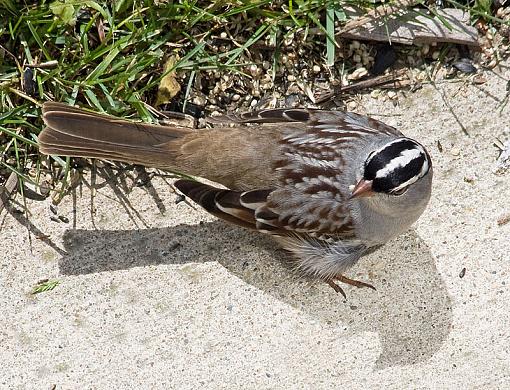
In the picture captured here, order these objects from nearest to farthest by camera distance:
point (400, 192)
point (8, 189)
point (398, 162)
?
1. point (398, 162)
2. point (400, 192)
3. point (8, 189)

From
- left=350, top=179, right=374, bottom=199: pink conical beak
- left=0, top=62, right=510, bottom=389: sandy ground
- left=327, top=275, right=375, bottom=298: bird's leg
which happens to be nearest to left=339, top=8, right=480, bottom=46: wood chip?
left=0, top=62, right=510, bottom=389: sandy ground

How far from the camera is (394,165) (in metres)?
4.56

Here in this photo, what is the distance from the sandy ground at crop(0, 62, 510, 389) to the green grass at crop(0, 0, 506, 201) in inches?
15.8

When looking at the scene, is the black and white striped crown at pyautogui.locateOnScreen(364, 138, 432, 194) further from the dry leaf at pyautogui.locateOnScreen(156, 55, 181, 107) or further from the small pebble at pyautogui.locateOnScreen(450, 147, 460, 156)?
the dry leaf at pyautogui.locateOnScreen(156, 55, 181, 107)

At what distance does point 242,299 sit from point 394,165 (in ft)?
3.99

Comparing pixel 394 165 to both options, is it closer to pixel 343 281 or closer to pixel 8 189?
pixel 343 281

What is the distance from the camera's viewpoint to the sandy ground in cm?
504

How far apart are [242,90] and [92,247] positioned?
4.11 feet

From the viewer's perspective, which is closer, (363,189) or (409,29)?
(363,189)

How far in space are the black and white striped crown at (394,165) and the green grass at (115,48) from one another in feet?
3.54

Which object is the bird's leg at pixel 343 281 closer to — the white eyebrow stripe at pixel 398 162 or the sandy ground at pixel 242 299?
the sandy ground at pixel 242 299

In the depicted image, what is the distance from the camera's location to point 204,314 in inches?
204

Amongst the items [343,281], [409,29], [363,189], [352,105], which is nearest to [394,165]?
[363,189]

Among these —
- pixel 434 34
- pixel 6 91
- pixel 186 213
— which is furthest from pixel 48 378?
pixel 434 34
